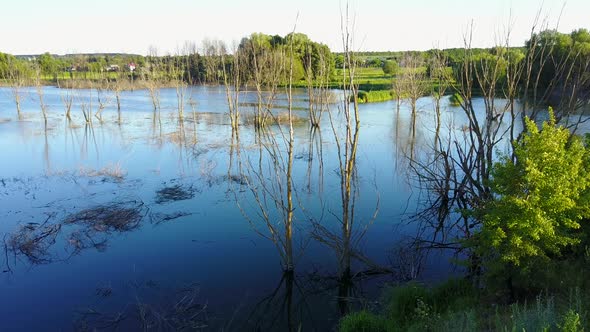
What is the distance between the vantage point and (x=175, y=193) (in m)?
14.6

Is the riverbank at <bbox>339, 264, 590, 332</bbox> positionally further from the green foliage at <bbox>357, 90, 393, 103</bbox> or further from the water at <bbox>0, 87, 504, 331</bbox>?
the green foliage at <bbox>357, 90, 393, 103</bbox>

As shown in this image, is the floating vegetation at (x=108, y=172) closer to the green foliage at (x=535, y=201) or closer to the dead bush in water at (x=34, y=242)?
the dead bush in water at (x=34, y=242)

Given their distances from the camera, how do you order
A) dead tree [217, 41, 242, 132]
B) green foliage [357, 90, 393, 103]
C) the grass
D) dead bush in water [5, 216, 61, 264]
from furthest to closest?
green foliage [357, 90, 393, 103] → dead tree [217, 41, 242, 132] → dead bush in water [5, 216, 61, 264] → the grass

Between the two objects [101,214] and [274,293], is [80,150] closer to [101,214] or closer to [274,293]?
[101,214]

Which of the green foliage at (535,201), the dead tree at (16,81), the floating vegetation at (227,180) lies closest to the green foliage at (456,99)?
the green foliage at (535,201)

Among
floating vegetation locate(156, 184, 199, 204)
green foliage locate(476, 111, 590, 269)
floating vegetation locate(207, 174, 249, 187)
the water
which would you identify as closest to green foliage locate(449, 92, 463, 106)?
the water

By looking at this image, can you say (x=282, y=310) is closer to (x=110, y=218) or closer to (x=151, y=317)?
(x=151, y=317)

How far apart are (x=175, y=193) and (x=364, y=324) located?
9.44 metres

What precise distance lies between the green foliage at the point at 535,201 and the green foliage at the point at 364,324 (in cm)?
204

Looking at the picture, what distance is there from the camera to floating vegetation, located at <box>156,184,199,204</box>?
1402cm

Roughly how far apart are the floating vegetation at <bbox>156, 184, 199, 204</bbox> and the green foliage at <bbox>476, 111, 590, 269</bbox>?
976 cm

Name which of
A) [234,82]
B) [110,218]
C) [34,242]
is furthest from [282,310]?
[234,82]

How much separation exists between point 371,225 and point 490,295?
15.1 feet

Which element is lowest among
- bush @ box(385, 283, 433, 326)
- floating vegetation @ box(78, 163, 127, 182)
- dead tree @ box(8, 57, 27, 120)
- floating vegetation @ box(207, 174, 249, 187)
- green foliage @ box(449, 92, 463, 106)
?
bush @ box(385, 283, 433, 326)
